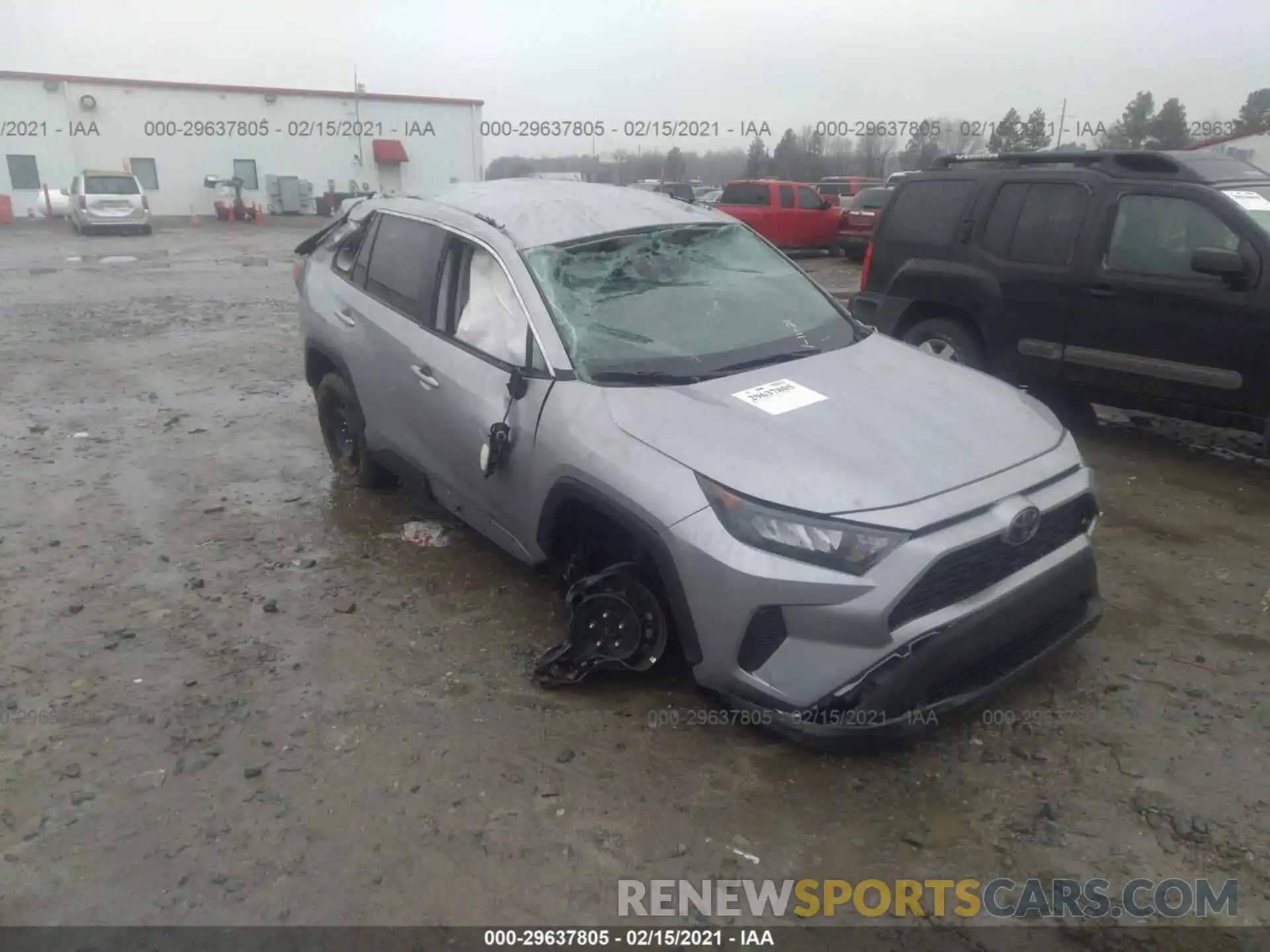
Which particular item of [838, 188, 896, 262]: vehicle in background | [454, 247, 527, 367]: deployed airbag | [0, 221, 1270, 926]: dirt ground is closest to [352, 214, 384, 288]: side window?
[454, 247, 527, 367]: deployed airbag

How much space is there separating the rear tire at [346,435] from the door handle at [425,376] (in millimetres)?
878

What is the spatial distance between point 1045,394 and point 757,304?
349cm

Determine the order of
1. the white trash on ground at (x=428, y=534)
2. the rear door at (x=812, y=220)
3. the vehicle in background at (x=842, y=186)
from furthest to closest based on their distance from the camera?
the vehicle in background at (x=842, y=186), the rear door at (x=812, y=220), the white trash on ground at (x=428, y=534)

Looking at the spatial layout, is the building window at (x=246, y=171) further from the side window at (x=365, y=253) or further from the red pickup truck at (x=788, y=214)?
the side window at (x=365, y=253)

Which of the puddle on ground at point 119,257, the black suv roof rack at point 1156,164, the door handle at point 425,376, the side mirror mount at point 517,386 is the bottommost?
the puddle on ground at point 119,257

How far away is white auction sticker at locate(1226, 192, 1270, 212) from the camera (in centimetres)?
546

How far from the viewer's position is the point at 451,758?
3.14 meters

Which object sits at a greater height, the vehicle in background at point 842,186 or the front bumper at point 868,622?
the vehicle in background at point 842,186

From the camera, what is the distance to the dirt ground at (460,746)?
2.65 meters

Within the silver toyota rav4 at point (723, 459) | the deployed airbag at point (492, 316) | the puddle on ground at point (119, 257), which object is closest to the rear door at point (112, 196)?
the puddle on ground at point (119, 257)

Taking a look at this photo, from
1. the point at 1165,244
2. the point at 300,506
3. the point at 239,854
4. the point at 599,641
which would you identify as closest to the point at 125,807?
the point at 239,854

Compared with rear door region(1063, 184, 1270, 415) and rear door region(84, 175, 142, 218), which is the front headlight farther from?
rear door region(84, 175, 142, 218)

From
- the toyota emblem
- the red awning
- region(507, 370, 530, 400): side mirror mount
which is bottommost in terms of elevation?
the toyota emblem

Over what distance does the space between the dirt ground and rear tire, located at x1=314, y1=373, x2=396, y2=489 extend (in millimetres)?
180
